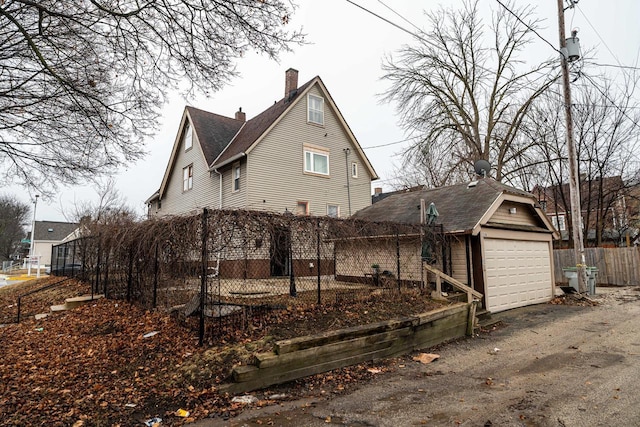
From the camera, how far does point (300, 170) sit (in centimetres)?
1767

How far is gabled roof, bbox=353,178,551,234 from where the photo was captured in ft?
33.5

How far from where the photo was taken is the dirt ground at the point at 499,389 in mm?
4070

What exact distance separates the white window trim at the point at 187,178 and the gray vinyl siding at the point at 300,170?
19.8ft

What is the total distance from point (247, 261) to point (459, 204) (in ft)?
25.0

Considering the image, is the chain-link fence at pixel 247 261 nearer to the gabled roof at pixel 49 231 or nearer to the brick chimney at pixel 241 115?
the brick chimney at pixel 241 115

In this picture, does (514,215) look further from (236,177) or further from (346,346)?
(236,177)

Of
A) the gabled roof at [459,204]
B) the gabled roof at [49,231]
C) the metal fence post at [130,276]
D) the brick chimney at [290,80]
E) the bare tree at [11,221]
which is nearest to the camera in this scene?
the metal fence post at [130,276]

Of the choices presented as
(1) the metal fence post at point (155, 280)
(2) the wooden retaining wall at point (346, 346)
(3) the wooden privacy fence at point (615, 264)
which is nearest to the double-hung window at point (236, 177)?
(1) the metal fence post at point (155, 280)

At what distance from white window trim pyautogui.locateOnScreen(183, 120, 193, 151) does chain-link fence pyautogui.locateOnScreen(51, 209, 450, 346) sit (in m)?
10.2

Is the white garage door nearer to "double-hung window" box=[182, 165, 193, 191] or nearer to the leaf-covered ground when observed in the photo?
the leaf-covered ground

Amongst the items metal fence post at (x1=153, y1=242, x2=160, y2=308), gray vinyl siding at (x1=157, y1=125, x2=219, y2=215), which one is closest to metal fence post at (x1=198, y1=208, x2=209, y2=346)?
metal fence post at (x1=153, y1=242, x2=160, y2=308)

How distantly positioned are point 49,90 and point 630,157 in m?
27.5

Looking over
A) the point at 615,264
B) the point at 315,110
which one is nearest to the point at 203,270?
the point at 315,110

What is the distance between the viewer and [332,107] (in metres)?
19.2
